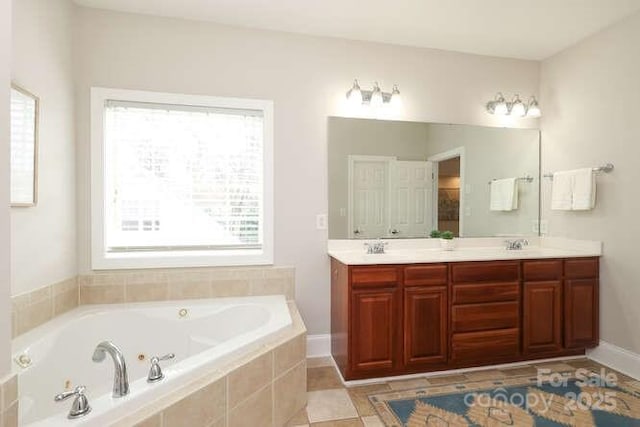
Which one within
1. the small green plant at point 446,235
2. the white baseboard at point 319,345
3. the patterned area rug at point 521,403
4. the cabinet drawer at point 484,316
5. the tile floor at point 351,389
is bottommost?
the tile floor at point 351,389

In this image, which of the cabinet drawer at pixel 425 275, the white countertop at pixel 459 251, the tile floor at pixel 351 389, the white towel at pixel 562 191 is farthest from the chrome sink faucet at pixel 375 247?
the white towel at pixel 562 191

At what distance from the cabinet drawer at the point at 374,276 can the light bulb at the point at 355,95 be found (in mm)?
1395

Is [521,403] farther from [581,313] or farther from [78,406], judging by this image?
[78,406]

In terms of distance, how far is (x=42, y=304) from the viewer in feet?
6.36

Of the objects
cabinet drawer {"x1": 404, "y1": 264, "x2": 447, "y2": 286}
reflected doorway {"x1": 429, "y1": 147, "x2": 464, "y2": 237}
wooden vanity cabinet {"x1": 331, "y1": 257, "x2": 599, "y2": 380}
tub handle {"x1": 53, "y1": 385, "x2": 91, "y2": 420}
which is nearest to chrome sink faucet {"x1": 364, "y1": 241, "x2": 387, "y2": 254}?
wooden vanity cabinet {"x1": 331, "y1": 257, "x2": 599, "y2": 380}

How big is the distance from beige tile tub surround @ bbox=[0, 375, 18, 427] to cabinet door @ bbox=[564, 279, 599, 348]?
10.6 ft

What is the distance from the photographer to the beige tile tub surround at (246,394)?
123 cm

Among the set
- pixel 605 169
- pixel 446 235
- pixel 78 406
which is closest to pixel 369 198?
pixel 446 235

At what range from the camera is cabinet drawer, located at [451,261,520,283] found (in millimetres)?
2355

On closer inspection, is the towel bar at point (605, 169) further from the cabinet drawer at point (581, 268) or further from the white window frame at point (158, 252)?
the white window frame at point (158, 252)

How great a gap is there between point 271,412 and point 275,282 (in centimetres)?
105

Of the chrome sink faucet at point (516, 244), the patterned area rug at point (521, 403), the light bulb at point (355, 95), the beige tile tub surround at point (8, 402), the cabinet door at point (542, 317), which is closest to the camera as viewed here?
the beige tile tub surround at point (8, 402)

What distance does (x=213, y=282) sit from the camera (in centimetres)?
251

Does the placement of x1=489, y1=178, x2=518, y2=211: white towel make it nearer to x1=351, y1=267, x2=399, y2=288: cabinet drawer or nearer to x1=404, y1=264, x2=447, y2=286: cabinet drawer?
x1=404, y1=264, x2=447, y2=286: cabinet drawer
